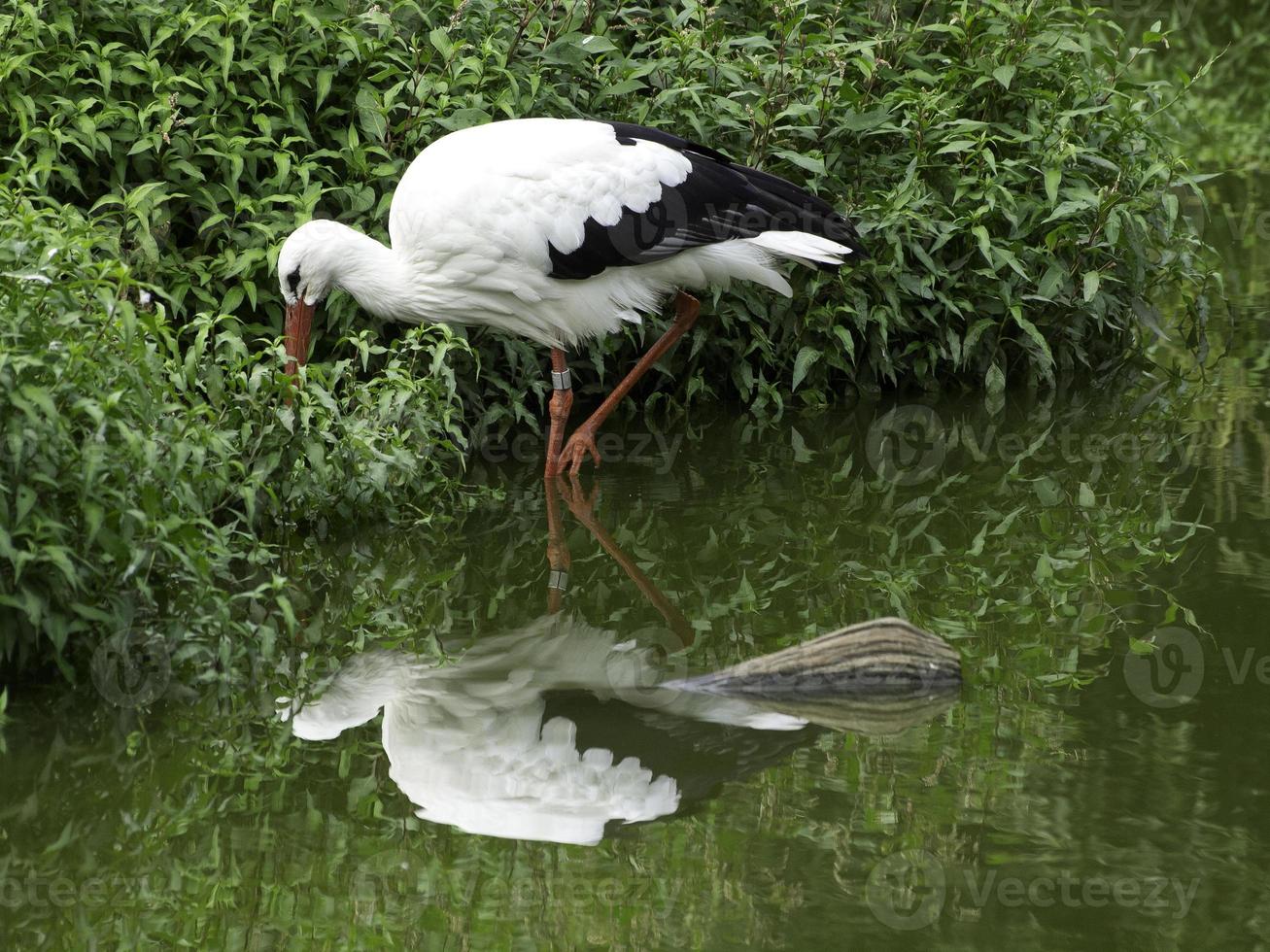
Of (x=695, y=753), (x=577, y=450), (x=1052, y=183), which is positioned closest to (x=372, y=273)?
(x=577, y=450)

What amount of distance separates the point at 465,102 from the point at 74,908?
173 inches

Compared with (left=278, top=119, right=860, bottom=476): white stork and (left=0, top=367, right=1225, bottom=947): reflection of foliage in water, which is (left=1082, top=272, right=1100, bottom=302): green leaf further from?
(left=278, top=119, right=860, bottom=476): white stork

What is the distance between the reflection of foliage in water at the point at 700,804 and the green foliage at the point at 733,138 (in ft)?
3.82

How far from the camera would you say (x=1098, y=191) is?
769cm

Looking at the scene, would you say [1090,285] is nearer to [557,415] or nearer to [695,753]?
[557,415]

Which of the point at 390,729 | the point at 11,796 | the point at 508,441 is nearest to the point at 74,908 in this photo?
the point at 11,796

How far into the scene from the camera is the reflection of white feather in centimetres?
419

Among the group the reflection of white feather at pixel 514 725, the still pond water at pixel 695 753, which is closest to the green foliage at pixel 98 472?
the still pond water at pixel 695 753

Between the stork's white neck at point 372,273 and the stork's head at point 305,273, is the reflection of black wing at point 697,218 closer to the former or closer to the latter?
the stork's white neck at point 372,273

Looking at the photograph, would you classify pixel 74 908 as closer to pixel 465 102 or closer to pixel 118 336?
pixel 118 336

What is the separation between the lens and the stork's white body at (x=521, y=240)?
649 centimetres

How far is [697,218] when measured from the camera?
679cm

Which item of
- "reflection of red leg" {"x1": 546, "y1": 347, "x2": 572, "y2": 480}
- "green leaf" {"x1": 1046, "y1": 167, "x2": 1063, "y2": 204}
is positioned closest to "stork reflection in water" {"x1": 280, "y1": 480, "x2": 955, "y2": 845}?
"reflection of red leg" {"x1": 546, "y1": 347, "x2": 572, "y2": 480}

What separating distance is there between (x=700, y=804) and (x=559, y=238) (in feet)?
10.0
